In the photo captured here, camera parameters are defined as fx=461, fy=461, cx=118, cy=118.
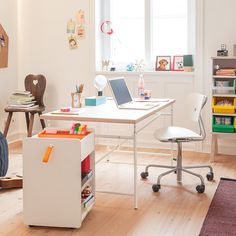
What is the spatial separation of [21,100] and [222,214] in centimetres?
307

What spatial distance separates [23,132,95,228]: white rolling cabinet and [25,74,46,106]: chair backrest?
2.72 m

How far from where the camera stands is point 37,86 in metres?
5.86

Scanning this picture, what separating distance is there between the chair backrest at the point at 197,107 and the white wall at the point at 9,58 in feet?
8.38

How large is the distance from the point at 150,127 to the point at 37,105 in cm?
144

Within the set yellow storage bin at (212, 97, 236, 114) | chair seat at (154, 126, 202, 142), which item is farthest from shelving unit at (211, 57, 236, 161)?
chair seat at (154, 126, 202, 142)

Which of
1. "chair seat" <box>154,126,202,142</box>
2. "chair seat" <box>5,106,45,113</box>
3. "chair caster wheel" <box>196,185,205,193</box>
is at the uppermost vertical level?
"chair seat" <box>5,106,45,113</box>

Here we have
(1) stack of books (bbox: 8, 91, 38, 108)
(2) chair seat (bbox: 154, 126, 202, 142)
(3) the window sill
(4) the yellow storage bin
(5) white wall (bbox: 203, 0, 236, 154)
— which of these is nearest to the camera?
(2) chair seat (bbox: 154, 126, 202, 142)

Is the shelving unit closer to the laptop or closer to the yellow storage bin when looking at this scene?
the yellow storage bin

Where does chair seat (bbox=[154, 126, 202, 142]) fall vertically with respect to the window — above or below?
below

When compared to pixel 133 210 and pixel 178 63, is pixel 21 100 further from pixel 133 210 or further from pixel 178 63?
pixel 133 210

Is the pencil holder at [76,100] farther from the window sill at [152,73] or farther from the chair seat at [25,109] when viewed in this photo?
the window sill at [152,73]

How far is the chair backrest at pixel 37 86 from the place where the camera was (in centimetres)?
582

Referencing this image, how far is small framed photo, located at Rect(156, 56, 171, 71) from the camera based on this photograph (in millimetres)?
5680

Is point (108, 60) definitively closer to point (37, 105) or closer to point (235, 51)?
point (37, 105)
